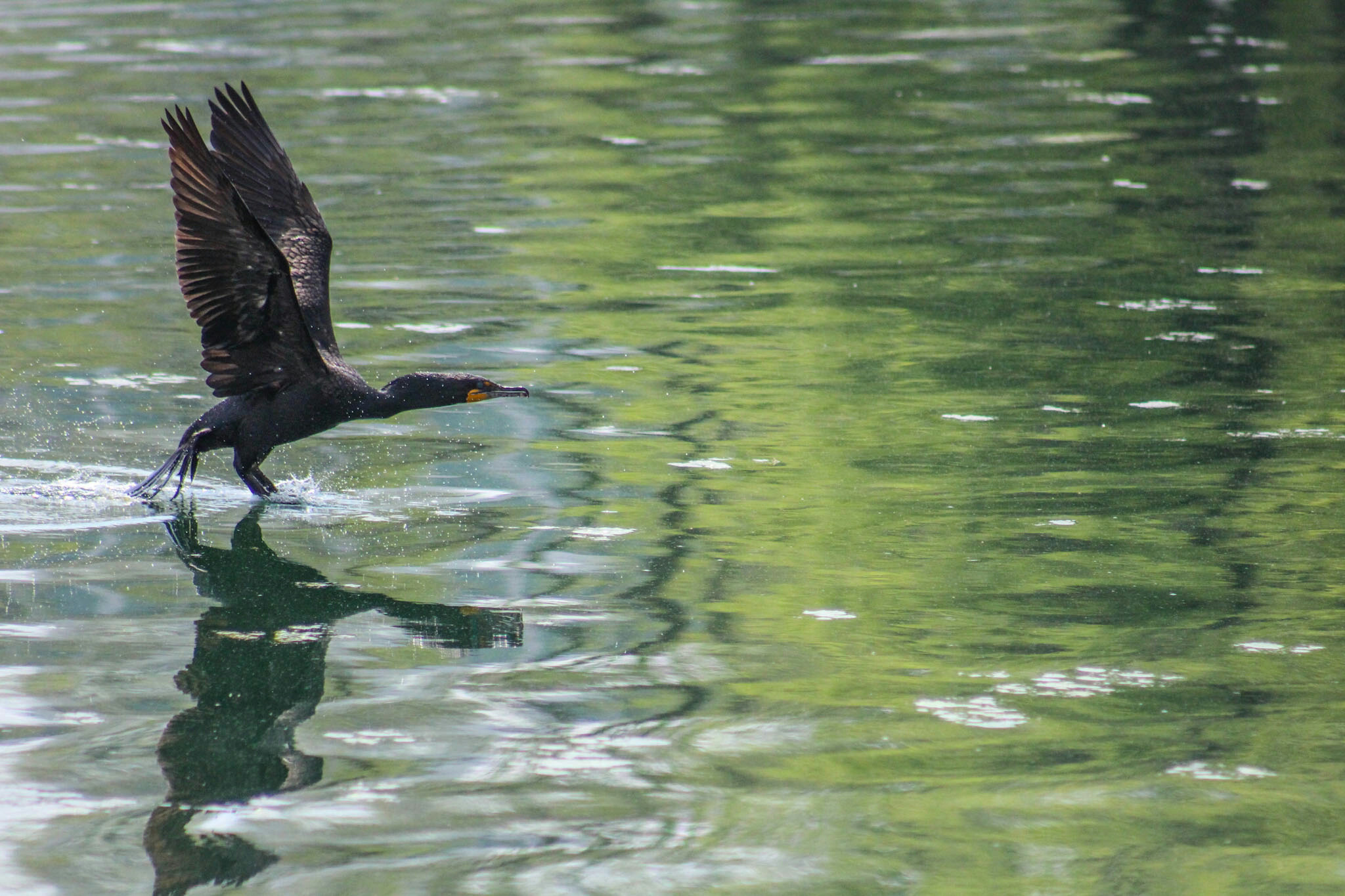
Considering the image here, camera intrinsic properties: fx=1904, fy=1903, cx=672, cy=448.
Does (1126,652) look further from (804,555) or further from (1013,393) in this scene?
(1013,393)

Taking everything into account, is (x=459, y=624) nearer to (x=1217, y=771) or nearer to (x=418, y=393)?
(x=418, y=393)

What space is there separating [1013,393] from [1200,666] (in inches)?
130

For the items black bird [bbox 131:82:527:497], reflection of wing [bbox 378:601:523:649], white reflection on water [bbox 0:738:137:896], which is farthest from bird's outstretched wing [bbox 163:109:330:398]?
white reflection on water [bbox 0:738:137:896]

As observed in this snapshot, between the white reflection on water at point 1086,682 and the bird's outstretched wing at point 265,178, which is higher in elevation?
the bird's outstretched wing at point 265,178

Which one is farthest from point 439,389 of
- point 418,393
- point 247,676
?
point 247,676

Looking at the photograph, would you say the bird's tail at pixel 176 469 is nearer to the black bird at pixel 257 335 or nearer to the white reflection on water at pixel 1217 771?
the black bird at pixel 257 335

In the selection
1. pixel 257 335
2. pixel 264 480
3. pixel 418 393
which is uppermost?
pixel 257 335

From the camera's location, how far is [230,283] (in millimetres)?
6832

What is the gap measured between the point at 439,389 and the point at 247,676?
1.79 m

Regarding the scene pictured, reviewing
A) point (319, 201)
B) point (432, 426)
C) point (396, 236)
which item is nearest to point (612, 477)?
point (432, 426)

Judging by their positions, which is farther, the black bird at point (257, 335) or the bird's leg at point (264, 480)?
the bird's leg at point (264, 480)

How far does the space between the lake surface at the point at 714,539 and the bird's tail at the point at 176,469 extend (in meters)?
0.10

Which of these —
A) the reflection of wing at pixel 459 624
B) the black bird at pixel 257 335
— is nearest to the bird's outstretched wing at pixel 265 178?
the black bird at pixel 257 335

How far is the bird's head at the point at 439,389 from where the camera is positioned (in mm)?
7145
